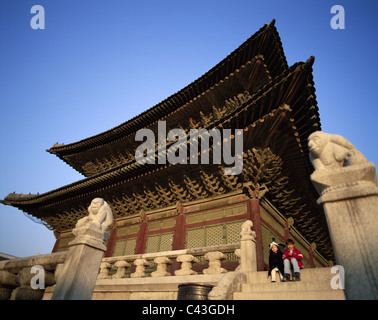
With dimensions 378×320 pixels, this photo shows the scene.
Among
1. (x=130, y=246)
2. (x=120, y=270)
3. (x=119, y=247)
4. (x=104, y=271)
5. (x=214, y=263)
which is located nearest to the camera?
(x=214, y=263)

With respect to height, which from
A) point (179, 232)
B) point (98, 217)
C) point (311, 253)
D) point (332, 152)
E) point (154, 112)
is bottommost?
point (98, 217)

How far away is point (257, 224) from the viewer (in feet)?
23.0

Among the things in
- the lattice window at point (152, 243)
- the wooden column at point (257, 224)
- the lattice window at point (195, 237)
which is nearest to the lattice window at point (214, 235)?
the lattice window at point (195, 237)

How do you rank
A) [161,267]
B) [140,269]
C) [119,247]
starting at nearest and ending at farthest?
1. [161,267]
2. [140,269]
3. [119,247]

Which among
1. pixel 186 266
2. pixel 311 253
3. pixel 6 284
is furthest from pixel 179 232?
pixel 311 253

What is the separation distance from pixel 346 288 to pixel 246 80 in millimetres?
8929

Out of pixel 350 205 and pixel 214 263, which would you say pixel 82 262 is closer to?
pixel 214 263

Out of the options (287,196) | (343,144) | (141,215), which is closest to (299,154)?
(287,196)

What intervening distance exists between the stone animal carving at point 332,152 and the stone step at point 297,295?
2022mm

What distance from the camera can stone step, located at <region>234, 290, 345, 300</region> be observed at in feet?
10.9

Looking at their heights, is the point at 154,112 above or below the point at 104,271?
above

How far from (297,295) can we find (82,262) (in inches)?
142

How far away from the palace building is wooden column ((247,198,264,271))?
0.10ft

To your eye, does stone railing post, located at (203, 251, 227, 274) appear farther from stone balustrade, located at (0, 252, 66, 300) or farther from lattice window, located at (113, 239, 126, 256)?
lattice window, located at (113, 239, 126, 256)
